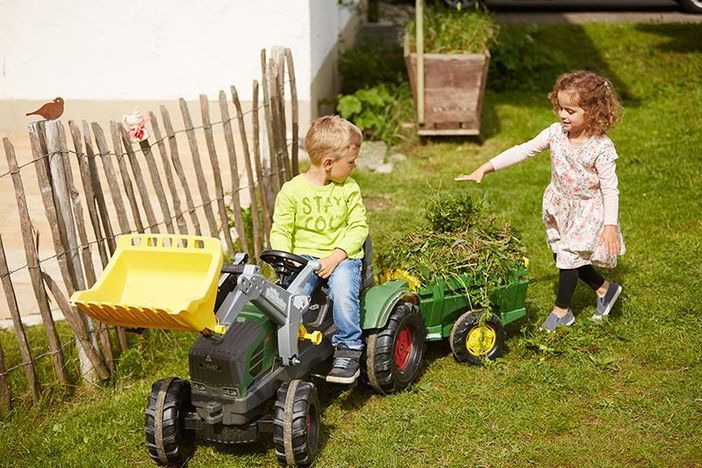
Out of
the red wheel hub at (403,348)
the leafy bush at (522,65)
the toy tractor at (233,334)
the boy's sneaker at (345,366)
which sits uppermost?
the toy tractor at (233,334)

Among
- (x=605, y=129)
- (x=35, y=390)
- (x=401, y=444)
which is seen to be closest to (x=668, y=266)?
(x=605, y=129)

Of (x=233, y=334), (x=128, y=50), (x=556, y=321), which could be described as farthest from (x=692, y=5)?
(x=233, y=334)

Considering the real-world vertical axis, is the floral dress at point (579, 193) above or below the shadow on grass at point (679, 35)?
above

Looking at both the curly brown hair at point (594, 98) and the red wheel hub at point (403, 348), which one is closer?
the red wheel hub at point (403, 348)

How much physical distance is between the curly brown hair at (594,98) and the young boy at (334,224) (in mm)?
1258

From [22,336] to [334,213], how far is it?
168cm

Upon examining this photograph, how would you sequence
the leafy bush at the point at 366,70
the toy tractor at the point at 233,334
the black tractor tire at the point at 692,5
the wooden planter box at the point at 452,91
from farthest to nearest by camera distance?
the black tractor tire at the point at 692,5, the leafy bush at the point at 366,70, the wooden planter box at the point at 452,91, the toy tractor at the point at 233,334

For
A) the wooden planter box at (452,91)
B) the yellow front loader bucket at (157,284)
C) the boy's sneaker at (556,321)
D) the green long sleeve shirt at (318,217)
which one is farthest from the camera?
the wooden planter box at (452,91)

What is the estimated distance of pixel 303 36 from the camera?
29.6 ft

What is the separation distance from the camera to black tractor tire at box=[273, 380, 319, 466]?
400 centimetres

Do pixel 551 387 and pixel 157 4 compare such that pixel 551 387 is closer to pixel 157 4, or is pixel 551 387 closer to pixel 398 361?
pixel 398 361

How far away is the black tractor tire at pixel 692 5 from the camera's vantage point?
1326cm

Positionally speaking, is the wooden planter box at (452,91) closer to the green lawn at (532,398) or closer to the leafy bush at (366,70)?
the leafy bush at (366,70)

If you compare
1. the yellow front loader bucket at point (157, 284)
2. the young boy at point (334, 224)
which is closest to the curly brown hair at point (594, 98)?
the young boy at point (334, 224)
